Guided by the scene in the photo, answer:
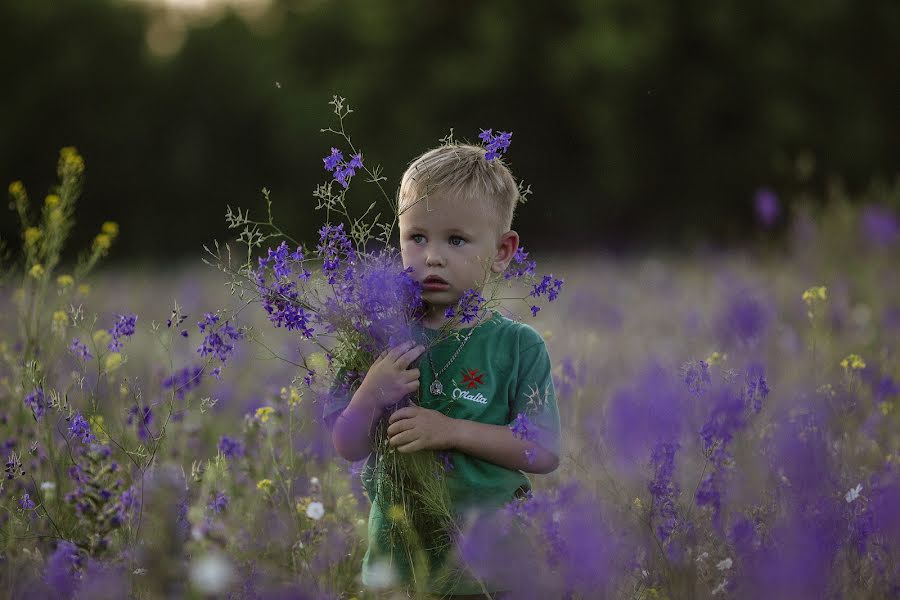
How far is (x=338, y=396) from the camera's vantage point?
2.71 meters

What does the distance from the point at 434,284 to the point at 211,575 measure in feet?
3.03

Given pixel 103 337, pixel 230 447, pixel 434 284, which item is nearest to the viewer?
pixel 434 284

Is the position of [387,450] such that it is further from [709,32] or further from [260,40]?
[260,40]

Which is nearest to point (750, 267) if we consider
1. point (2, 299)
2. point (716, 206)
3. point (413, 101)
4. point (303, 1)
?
point (2, 299)

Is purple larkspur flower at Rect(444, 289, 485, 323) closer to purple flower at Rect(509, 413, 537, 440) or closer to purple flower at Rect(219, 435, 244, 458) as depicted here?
purple flower at Rect(509, 413, 537, 440)

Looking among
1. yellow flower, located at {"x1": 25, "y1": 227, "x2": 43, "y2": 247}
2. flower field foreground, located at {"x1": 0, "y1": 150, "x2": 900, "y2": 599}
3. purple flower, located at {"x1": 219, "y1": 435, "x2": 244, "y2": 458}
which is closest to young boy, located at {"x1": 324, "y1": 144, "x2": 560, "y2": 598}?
flower field foreground, located at {"x1": 0, "y1": 150, "x2": 900, "y2": 599}

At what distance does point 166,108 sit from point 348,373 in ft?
54.5

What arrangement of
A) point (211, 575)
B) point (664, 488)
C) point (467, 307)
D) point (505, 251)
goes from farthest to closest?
point (505, 251)
point (467, 307)
point (664, 488)
point (211, 575)

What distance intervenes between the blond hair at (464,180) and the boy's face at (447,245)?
23mm

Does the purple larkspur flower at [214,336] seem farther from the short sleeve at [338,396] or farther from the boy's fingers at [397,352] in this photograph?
the boy's fingers at [397,352]

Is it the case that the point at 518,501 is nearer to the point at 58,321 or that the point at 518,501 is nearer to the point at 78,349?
the point at 78,349

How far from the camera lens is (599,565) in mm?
2033

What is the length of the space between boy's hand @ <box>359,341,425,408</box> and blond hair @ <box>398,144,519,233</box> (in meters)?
0.38

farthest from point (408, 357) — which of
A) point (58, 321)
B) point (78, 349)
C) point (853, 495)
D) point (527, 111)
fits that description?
point (527, 111)
